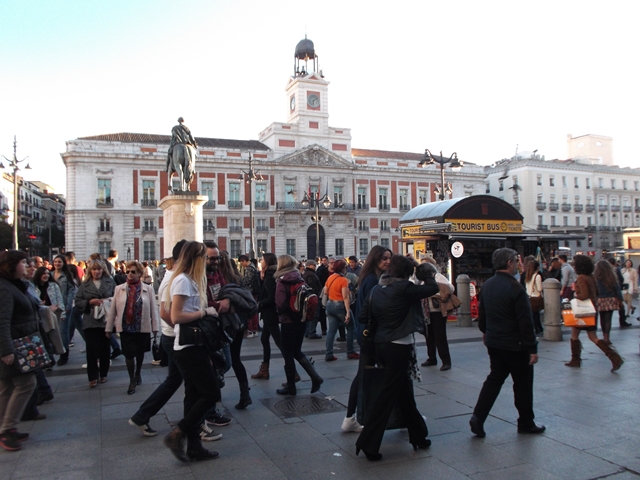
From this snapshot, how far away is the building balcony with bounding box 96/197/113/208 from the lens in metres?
47.0

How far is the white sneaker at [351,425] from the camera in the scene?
4832mm

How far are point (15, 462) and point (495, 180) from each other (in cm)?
6716

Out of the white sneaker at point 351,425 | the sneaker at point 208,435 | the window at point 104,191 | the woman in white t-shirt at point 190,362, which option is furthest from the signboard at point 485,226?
the window at point 104,191

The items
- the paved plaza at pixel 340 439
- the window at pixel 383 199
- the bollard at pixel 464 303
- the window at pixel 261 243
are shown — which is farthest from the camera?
the window at pixel 383 199

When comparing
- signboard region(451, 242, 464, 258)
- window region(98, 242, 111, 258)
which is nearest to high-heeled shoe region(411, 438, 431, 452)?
signboard region(451, 242, 464, 258)

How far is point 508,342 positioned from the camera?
4641 millimetres

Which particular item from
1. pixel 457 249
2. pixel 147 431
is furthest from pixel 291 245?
pixel 147 431

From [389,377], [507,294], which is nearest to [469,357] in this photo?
[507,294]

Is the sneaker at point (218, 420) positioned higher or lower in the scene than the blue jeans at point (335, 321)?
lower

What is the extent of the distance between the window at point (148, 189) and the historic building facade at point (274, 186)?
9cm

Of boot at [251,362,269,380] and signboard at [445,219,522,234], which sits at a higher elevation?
signboard at [445,219,522,234]

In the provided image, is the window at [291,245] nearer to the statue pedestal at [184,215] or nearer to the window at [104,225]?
the window at [104,225]

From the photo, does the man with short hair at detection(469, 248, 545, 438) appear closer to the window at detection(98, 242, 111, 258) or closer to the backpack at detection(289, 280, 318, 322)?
the backpack at detection(289, 280, 318, 322)

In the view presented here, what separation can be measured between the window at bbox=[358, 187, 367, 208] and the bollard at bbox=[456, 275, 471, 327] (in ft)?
144
